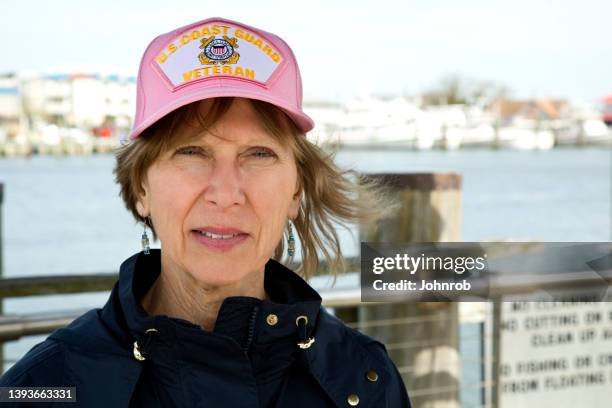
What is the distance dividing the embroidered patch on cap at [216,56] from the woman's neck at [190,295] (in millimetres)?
303

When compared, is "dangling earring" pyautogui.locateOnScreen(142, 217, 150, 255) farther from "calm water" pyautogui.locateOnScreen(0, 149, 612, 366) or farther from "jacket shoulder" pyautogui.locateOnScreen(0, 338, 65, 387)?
"calm water" pyautogui.locateOnScreen(0, 149, 612, 366)

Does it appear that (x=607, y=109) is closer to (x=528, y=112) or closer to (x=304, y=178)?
(x=528, y=112)

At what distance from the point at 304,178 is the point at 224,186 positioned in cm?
25

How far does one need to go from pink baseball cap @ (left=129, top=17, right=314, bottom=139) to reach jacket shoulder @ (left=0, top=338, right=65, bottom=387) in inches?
13.1

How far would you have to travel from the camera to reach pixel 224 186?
1.29 meters

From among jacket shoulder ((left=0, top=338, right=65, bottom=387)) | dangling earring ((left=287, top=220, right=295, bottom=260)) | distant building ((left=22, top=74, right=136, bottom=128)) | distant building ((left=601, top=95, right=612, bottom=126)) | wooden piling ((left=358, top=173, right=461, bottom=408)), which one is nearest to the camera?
jacket shoulder ((left=0, top=338, right=65, bottom=387))

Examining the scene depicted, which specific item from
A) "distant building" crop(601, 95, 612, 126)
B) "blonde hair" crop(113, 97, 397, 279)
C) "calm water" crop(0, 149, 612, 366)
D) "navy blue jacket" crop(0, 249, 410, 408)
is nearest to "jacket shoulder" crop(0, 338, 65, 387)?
"navy blue jacket" crop(0, 249, 410, 408)

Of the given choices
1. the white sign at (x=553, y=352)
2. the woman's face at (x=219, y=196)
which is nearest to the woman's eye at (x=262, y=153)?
the woman's face at (x=219, y=196)

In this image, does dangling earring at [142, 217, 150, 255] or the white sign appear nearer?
dangling earring at [142, 217, 150, 255]

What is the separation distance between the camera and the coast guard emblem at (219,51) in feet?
4.26

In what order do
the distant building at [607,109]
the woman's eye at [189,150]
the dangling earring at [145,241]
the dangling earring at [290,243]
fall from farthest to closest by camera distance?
the distant building at [607,109]
the dangling earring at [290,243]
the dangling earring at [145,241]
the woman's eye at [189,150]

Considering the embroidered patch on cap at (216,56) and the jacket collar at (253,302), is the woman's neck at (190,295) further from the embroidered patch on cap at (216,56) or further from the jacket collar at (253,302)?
the embroidered patch on cap at (216,56)

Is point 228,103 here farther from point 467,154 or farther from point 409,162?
point 467,154

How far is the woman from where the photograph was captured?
3.99ft
